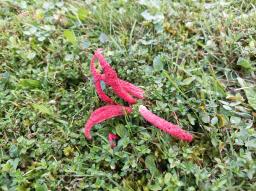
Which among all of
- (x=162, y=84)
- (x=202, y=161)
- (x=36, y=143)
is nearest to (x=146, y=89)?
(x=162, y=84)

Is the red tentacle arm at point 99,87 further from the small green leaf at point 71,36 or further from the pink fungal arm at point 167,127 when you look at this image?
the small green leaf at point 71,36

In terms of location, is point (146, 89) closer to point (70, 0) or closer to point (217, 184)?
point (217, 184)

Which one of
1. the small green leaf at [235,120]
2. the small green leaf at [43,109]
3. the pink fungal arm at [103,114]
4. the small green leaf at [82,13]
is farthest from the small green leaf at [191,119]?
the small green leaf at [82,13]

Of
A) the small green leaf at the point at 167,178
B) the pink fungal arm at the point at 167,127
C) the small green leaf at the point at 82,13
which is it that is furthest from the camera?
the small green leaf at the point at 82,13

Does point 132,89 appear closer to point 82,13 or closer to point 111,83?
point 111,83

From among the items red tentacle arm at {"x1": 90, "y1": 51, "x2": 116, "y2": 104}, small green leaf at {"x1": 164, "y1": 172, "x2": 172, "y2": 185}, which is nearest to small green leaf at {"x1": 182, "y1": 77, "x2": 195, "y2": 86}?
red tentacle arm at {"x1": 90, "y1": 51, "x2": 116, "y2": 104}

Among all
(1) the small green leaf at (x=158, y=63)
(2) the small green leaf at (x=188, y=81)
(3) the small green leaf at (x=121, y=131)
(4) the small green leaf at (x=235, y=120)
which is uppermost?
(1) the small green leaf at (x=158, y=63)

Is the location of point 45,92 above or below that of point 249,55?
below

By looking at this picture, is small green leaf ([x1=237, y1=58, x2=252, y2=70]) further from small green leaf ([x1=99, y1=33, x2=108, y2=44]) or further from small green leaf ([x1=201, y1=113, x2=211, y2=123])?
small green leaf ([x1=99, y1=33, x2=108, y2=44])
